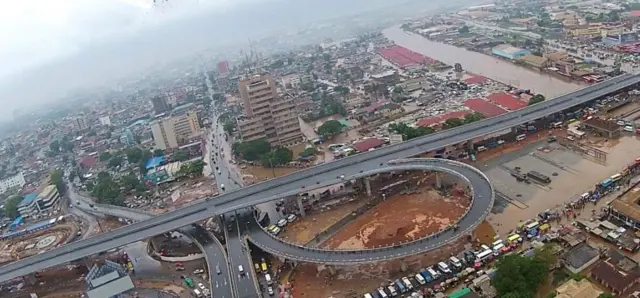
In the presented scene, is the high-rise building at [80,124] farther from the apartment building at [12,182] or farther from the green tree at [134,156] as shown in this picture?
the green tree at [134,156]

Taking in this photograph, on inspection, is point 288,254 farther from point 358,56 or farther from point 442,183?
point 358,56

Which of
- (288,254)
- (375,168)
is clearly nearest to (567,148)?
(375,168)

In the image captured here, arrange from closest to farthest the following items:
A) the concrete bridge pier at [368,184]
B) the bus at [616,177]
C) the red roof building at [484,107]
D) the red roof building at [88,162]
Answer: the bus at [616,177]
the concrete bridge pier at [368,184]
the red roof building at [484,107]
the red roof building at [88,162]

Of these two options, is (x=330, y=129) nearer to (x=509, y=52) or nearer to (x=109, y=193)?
(x=109, y=193)

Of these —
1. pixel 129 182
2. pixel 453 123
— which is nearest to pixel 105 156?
pixel 129 182

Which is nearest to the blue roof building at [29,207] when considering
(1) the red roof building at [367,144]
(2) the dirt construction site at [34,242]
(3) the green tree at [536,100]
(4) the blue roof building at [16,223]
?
(4) the blue roof building at [16,223]

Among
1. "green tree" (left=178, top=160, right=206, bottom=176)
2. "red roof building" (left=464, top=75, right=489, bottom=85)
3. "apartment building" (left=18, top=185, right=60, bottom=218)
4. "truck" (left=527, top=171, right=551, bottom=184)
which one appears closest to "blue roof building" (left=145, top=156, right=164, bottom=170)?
"green tree" (left=178, top=160, right=206, bottom=176)
